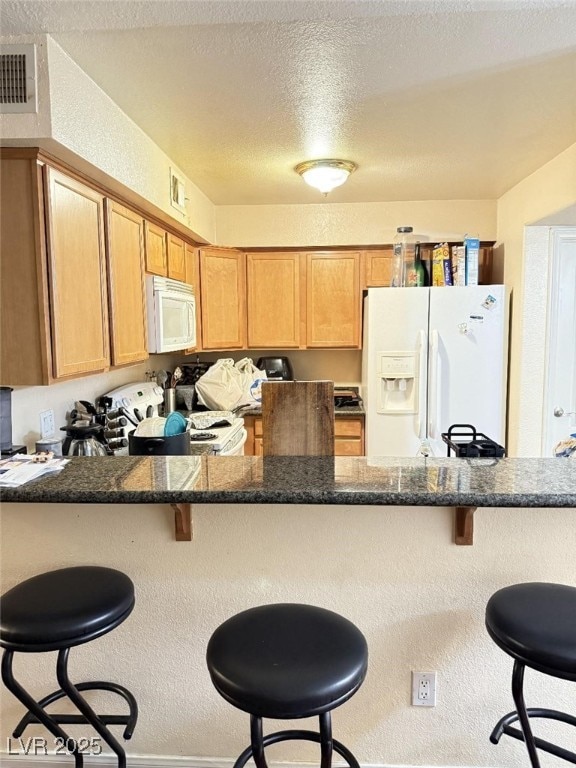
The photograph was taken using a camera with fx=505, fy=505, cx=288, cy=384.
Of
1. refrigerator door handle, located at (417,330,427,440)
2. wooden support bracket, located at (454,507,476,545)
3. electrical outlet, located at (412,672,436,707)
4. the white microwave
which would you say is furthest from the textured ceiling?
electrical outlet, located at (412,672,436,707)

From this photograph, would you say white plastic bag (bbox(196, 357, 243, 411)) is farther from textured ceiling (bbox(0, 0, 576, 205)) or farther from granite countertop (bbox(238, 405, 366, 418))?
textured ceiling (bbox(0, 0, 576, 205))

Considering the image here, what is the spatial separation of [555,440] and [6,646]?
3.20 m

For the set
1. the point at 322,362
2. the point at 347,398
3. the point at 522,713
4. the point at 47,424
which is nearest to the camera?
the point at 522,713

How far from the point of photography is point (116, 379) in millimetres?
3010

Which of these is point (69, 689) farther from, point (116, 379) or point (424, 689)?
point (116, 379)

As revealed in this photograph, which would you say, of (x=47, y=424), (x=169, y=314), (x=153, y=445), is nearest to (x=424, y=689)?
(x=153, y=445)

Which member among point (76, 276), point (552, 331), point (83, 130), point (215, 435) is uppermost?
point (83, 130)

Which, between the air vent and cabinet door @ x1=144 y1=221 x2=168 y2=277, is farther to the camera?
cabinet door @ x1=144 y1=221 x2=168 y2=277

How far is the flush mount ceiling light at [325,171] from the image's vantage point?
2799 millimetres

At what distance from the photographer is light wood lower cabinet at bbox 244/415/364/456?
11.8 feet

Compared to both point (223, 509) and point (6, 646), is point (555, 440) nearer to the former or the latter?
point (223, 509)

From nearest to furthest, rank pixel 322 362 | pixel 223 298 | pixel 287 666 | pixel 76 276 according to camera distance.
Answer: pixel 287 666, pixel 76 276, pixel 223 298, pixel 322 362

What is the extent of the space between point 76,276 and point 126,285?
1.47ft

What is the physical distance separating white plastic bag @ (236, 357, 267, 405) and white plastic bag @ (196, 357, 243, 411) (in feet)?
0.11
